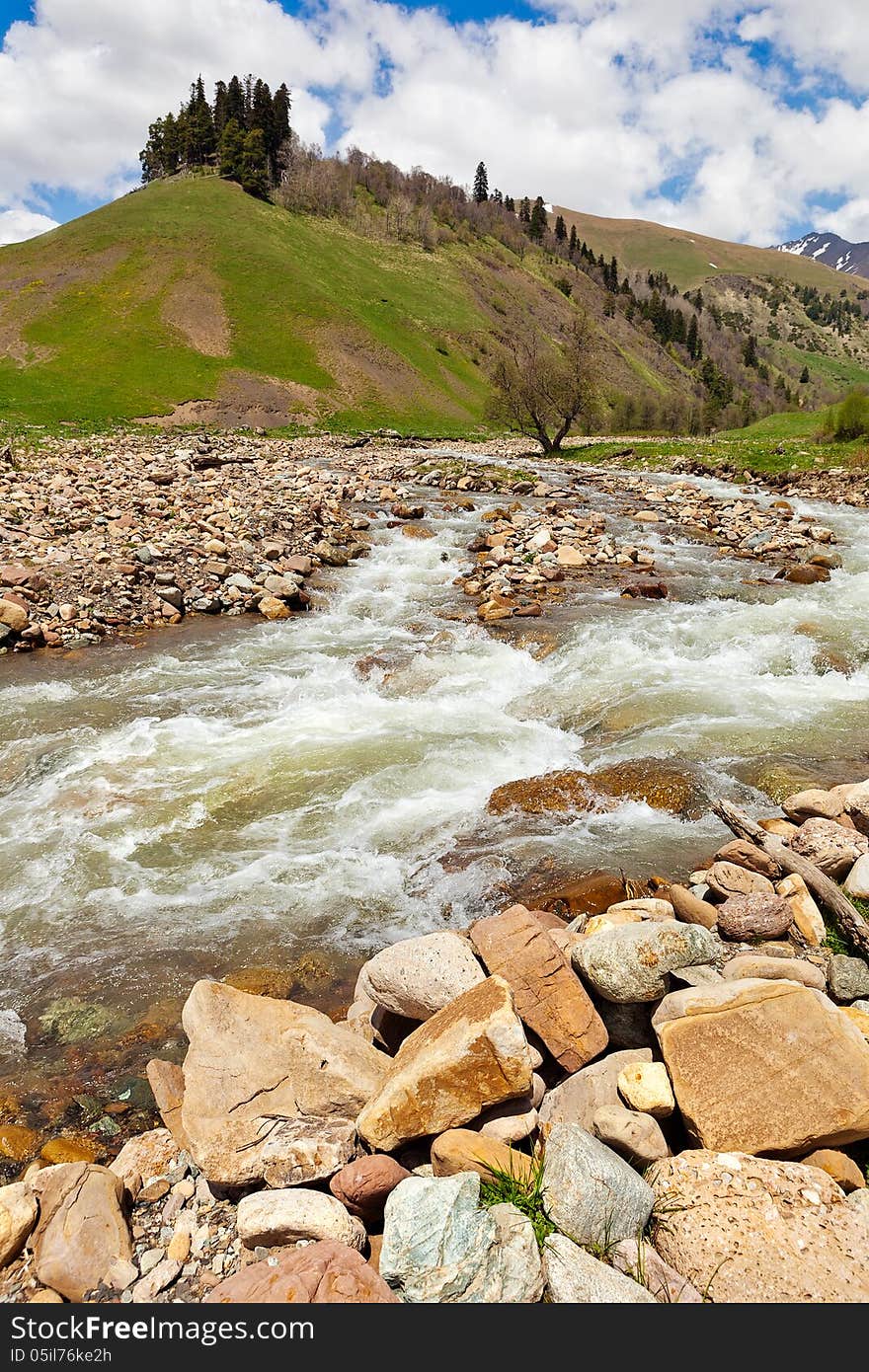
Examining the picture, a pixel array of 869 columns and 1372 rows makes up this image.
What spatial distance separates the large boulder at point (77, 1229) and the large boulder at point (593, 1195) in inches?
92.4

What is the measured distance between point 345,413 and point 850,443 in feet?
137

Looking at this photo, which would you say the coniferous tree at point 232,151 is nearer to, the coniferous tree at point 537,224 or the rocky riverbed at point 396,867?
the coniferous tree at point 537,224

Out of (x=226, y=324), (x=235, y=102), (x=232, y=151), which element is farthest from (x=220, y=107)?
(x=226, y=324)

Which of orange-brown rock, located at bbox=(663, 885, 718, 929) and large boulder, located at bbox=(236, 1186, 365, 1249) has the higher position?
orange-brown rock, located at bbox=(663, 885, 718, 929)

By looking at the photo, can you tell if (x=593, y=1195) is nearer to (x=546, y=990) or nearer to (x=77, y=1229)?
(x=546, y=990)

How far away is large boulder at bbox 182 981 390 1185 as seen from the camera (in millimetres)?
4180

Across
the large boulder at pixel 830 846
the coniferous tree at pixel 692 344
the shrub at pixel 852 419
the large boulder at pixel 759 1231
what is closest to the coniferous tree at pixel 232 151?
the shrub at pixel 852 419

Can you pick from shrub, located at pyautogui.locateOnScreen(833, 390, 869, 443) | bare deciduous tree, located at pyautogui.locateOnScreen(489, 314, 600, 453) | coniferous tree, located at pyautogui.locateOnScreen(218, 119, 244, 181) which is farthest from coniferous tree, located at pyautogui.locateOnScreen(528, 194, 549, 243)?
shrub, located at pyautogui.locateOnScreen(833, 390, 869, 443)

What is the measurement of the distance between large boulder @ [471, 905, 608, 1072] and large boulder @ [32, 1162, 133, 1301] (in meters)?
2.65

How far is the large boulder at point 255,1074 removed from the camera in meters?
4.18

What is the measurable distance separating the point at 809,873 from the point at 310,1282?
199 inches

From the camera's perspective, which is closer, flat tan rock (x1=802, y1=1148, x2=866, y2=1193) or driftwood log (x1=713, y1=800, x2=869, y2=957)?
flat tan rock (x1=802, y1=1148, x2=866, y2=1193)

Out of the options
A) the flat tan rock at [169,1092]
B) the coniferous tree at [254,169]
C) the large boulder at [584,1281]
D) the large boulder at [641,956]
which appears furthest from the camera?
the coniferous tree at [254,169]

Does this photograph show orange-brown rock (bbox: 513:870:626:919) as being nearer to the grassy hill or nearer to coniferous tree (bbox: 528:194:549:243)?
the grassy hill
